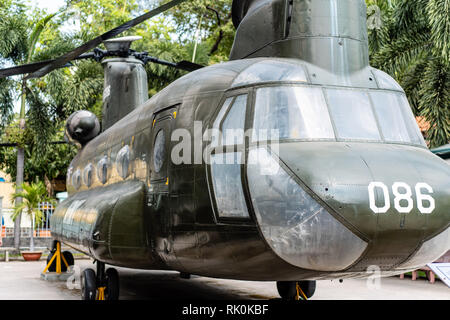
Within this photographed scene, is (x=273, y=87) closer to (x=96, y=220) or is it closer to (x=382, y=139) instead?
(x=382, y=139)

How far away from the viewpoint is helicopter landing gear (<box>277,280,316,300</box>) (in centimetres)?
796

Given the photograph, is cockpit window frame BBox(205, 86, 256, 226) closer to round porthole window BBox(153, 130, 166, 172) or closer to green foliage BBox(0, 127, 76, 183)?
round porthole window BBox(153, 130, 166, 172)

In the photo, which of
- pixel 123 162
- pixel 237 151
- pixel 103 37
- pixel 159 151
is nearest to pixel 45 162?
pixel 123 162

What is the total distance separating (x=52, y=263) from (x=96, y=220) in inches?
254

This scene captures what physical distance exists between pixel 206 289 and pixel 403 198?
693 centimetres

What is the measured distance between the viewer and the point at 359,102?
505cm

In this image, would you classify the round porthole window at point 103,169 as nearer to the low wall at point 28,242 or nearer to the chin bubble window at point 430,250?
the chin bubble window at point 430,250

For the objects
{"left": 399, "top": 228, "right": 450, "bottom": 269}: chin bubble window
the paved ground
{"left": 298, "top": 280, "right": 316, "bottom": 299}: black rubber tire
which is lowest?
the paved ground

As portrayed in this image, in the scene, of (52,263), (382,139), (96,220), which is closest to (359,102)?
(382,139)

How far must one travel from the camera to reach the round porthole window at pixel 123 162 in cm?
718

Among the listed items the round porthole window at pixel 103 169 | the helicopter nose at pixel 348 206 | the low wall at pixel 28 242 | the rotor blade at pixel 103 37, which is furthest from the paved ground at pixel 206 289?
the low wall at pixel 28 242

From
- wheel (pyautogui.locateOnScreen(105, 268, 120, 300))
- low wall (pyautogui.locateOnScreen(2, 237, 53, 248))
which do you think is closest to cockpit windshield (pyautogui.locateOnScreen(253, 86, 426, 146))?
wheel (pyautogui.locateOnScreen(105, 268, 120, 300))

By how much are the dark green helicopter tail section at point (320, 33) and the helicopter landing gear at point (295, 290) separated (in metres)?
3.88

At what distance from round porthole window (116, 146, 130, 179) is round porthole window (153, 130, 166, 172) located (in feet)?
3.51
